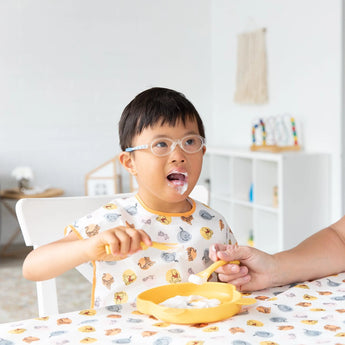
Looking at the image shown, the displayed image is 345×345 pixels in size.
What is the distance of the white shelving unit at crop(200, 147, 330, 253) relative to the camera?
3.54m

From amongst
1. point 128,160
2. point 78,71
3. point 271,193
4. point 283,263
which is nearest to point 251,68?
point 271,193

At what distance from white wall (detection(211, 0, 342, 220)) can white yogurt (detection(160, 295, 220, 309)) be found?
2772 millimetres

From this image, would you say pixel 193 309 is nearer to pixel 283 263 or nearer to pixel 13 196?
pixel 283 263

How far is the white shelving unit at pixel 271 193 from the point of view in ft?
11.6

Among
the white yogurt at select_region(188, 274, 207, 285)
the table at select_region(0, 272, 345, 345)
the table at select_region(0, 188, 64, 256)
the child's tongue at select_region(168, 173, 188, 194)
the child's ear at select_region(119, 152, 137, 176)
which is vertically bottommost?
the table at select_region(0, 188, 64, 256)

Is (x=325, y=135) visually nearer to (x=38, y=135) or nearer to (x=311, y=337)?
(x=38, y=135)

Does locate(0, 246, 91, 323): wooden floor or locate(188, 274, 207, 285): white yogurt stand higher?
locate(188, 274, 207, 285): white yogurt

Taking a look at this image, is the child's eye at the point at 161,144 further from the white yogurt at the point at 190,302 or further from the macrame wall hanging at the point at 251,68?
the macrame wall hanging at the point at 251,68

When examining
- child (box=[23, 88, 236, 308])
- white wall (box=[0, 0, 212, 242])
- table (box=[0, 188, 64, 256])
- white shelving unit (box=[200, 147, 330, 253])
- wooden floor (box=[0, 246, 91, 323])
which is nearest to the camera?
child (box=[23, 88, 236, 308])

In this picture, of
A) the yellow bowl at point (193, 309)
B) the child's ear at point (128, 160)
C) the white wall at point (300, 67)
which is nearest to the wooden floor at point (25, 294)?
the white wall at point (300, 67)

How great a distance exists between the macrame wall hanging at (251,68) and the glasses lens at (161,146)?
3.15m

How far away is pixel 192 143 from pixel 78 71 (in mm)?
3600

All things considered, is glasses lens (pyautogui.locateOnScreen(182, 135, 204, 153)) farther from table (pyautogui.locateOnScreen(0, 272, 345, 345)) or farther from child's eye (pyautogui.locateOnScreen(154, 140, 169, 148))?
table (pyautogui.locateOnScreen(0, 272, 345, 345))

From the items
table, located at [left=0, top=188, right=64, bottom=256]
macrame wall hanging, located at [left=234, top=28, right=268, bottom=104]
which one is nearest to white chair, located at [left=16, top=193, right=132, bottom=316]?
table, located at [left=0, top=188, right=64, bottom=256]
